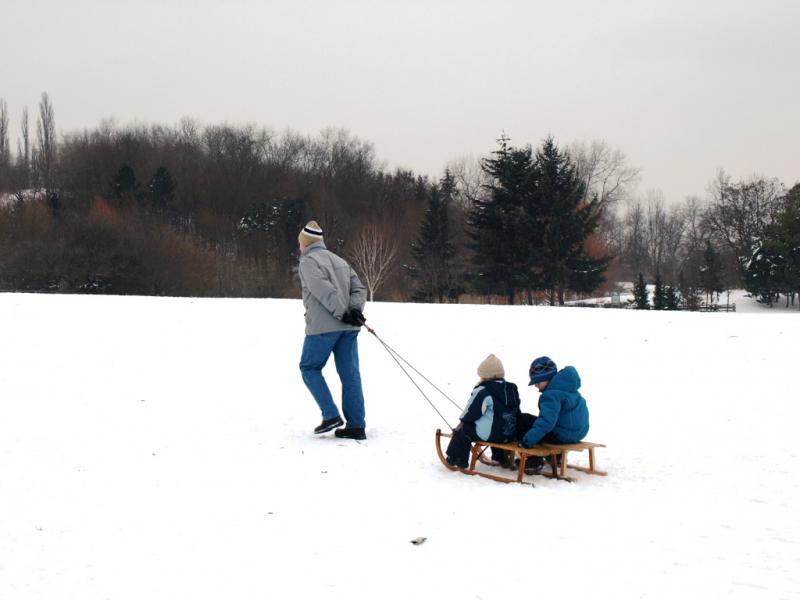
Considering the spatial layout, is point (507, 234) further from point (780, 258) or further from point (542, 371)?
point (542, 371)

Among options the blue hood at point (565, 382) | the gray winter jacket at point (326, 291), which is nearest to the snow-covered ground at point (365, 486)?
the blue hood at point (565, 382)

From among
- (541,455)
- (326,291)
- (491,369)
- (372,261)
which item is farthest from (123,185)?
(541,455)

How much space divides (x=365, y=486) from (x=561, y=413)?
6.28 feet

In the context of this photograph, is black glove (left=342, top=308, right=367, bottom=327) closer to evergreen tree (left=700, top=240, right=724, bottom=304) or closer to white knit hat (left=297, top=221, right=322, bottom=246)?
white knit hat (left=297, top=221, right=322, bottom=246)

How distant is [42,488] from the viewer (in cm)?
587

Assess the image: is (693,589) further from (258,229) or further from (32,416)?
(258,229)

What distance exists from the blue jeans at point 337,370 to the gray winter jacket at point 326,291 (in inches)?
4.8

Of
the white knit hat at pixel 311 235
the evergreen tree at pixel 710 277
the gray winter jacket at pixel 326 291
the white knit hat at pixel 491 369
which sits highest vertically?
the evergreen tree at pixel 710 277

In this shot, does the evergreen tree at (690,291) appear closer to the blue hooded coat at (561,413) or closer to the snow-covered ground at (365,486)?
the snow-covered ground at (365,486)

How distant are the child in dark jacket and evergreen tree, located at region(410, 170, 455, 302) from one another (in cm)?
4389

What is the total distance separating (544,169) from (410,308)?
31.1 meters

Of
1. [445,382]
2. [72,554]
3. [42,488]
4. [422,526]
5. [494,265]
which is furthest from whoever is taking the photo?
[494,265]

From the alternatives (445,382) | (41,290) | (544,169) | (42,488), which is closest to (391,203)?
(544,169)

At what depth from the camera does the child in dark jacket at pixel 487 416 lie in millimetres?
6785
